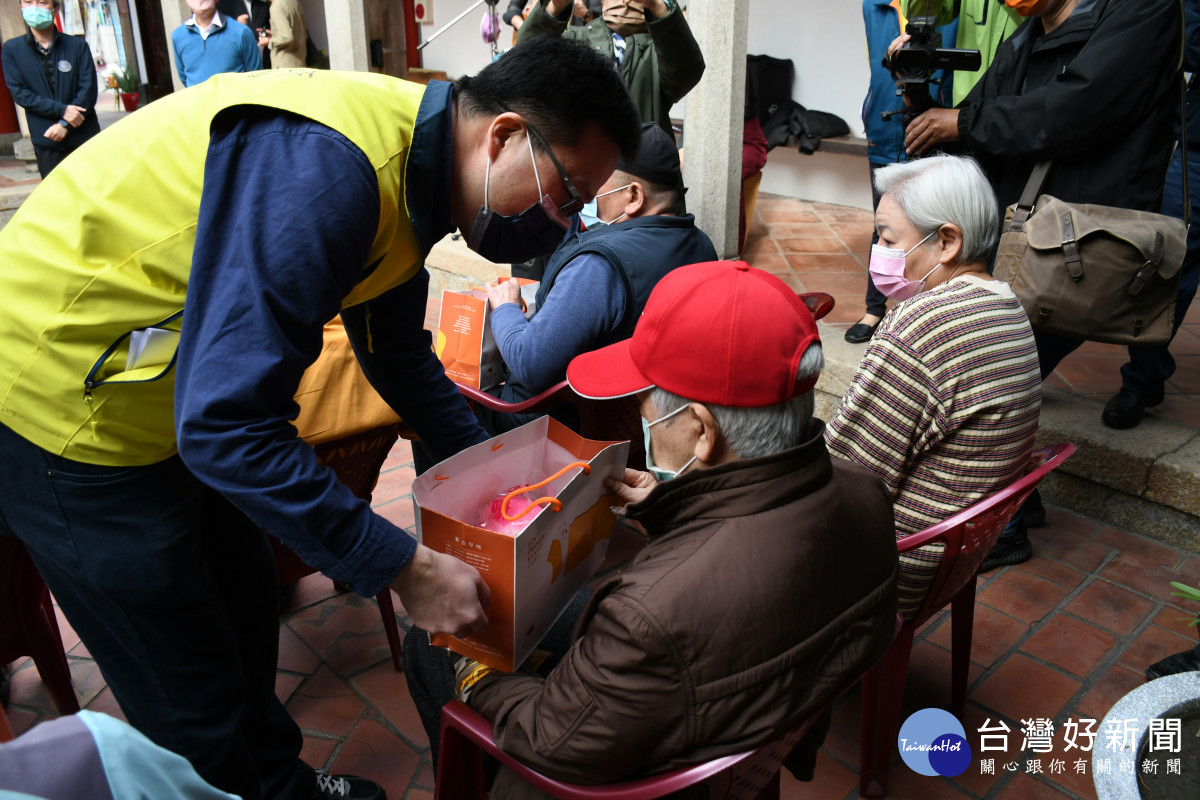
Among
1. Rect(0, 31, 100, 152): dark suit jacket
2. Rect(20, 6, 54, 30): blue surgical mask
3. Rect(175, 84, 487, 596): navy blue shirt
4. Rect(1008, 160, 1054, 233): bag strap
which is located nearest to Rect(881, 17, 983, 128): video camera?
Rect(1008, 160, 1054, 233): bag strap

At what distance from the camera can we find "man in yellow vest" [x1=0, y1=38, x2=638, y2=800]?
3.73 ft

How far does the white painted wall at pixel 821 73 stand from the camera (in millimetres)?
6859

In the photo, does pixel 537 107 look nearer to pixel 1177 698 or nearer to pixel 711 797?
pixel 711 797

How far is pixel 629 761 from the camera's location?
3.95ft

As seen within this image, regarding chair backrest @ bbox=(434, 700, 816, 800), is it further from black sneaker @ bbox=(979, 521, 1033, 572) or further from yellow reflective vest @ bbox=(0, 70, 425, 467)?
black sneaker @ bbox=(979, 521, 1033, 572)

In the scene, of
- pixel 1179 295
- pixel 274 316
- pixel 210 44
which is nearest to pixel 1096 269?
pixel 1179 295

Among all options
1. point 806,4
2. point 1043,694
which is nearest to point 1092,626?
point 1043,694

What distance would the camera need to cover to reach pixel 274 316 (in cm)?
113

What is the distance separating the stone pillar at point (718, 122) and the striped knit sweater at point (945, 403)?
2790 mm

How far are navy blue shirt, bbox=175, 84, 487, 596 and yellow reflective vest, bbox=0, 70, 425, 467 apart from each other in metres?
0.07

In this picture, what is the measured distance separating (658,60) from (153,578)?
3260 mm

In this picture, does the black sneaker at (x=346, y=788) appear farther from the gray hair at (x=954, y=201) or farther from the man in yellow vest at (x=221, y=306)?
the gray hair at (x=954, y=201)

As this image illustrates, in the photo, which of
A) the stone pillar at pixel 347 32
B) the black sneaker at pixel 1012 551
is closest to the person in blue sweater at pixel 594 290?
the black sneaker at pixel 1012 551

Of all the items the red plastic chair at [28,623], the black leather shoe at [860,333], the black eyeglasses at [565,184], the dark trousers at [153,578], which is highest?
the black eyeglasses at [565,184]
